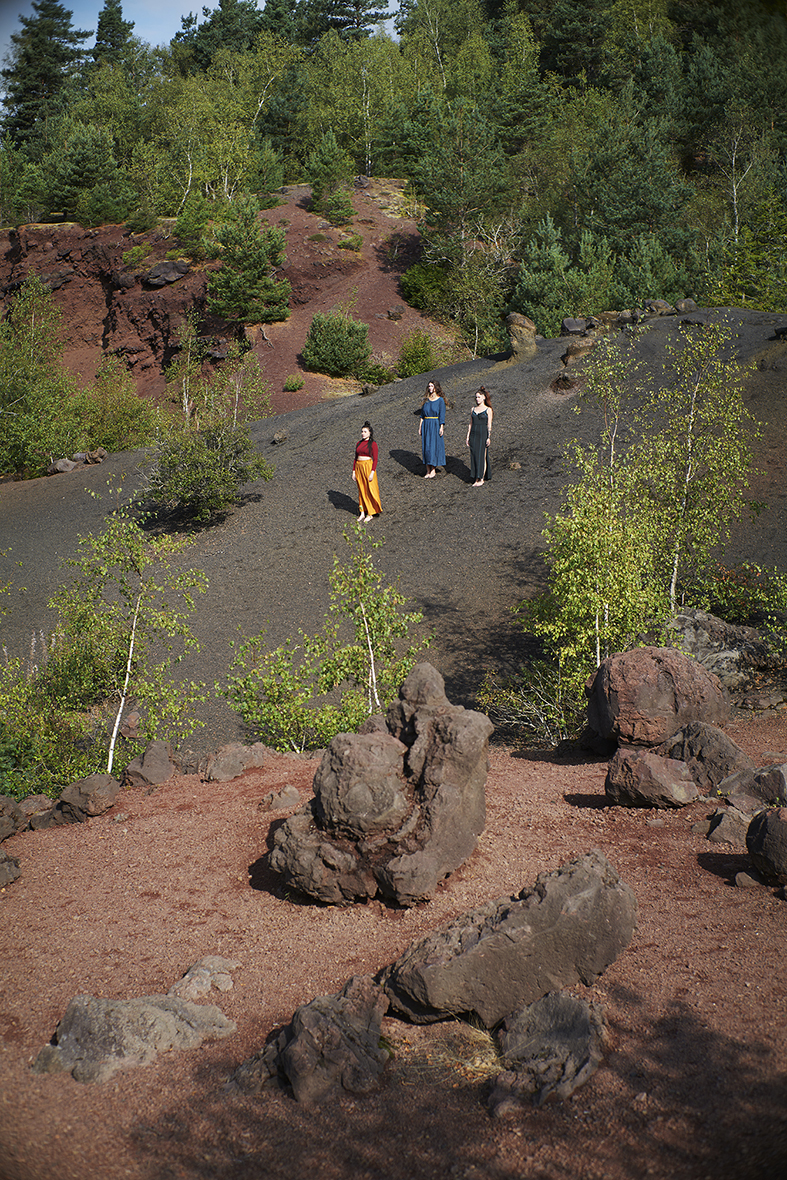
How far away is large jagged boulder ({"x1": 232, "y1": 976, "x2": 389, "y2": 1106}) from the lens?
Answer: 3.34m

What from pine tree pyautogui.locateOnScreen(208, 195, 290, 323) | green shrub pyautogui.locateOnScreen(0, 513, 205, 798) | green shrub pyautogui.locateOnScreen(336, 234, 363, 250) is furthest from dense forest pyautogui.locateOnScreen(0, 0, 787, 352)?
green shrub pyautogui.locateOnScreen(0, 513, 205, 798)

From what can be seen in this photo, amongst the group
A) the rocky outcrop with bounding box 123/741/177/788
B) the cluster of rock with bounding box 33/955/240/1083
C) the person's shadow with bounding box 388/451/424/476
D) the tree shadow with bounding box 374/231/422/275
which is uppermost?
the tree shadow with bounding box 374/231/422/275

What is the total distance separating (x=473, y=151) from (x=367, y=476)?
82.5 feet

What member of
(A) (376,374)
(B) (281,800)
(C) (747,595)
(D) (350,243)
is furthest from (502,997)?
(D) (350,243)

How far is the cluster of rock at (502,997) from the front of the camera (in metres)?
3.32

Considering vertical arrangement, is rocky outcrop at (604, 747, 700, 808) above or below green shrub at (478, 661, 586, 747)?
above

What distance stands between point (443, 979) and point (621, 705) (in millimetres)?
3604

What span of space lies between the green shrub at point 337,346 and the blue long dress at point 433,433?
42.2 ft

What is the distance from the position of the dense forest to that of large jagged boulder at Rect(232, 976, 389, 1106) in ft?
52.7

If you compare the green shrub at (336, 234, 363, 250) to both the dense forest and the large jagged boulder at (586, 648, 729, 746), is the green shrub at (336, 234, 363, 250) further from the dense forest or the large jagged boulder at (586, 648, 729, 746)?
the large jagged boulder at (586, 648, 729, 746)

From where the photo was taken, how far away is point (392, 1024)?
386cm

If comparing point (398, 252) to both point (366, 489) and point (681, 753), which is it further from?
point (681, 753)

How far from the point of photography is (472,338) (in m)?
30.8

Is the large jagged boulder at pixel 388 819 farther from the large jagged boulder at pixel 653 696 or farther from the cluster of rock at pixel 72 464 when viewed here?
the cluster of rock at pixel 72 464
